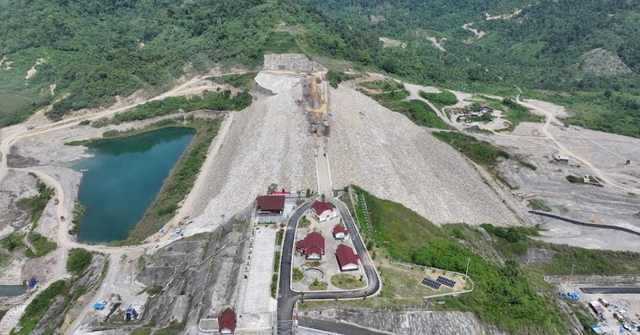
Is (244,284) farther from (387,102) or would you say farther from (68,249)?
(387,102)

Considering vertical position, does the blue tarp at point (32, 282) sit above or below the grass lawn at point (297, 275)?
below

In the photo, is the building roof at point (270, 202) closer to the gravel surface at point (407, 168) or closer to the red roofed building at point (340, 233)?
the red roofed building at point (340, 233)

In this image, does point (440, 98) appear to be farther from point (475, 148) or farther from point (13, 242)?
point (13, 242)

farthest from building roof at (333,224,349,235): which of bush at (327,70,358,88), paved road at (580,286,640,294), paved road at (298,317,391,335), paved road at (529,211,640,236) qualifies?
bush at (327,70,358,88)

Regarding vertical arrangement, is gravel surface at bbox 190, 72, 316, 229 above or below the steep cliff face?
above

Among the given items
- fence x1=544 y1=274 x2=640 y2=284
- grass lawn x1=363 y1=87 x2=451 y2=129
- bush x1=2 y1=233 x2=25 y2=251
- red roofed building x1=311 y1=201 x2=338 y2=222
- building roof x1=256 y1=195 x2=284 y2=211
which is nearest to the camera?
red roofed building x1=311 y1=201 x2=338 y2=222

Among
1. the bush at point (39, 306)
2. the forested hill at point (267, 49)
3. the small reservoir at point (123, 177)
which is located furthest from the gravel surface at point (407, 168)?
the forested hill at point (267, 49)

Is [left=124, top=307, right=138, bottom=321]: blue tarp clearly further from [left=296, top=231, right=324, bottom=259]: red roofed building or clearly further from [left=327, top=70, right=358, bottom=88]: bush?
[left=327, top=70, right=358, bottom=88]: bush
